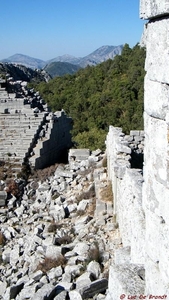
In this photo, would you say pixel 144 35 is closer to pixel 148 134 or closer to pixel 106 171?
pixel 148 134

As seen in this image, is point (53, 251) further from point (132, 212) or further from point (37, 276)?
point (132, 212)

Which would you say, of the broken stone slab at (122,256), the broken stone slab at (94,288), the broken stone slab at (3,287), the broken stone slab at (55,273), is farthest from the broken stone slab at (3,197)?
the broken stone slab at (122,256)

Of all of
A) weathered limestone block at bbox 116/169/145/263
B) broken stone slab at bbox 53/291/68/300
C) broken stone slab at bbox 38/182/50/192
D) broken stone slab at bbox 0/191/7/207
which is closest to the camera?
weathered limestone block at bbox 116/169/145/263

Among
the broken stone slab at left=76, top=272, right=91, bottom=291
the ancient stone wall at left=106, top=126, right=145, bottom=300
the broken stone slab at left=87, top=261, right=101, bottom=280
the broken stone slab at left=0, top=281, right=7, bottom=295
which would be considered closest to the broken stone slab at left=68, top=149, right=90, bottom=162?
the ancient stone wall at left=106, top=126, right=145, bottom=300

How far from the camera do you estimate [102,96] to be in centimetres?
3588

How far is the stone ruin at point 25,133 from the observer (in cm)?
1308

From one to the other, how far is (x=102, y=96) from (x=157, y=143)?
33.6m

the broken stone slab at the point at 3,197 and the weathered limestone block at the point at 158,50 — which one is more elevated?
the weathered limestone block at the point at 158,50

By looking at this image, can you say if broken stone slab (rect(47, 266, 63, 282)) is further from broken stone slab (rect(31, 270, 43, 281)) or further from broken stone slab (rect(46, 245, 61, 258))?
broken stone slab (rect(46, 245, 61, 258))

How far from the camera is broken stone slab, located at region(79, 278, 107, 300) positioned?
564 centimetres

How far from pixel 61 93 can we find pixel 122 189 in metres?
33.4

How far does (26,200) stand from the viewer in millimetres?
11555

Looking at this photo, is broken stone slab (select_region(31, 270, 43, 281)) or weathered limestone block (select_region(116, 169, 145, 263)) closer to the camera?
weathered limestone block (select_region(116, 169, 145, 263))

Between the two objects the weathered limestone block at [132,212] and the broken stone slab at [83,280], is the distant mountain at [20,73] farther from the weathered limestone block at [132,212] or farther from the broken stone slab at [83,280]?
the broken stone slab at [83,280]
